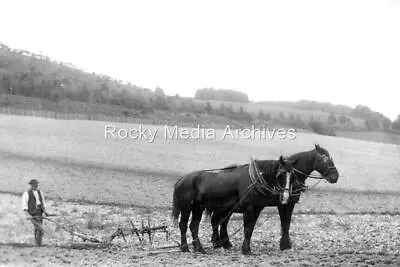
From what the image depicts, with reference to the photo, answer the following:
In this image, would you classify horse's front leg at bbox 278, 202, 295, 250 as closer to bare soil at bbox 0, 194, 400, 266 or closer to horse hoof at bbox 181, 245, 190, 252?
bare soil at bbox 0, 194, 400, 266

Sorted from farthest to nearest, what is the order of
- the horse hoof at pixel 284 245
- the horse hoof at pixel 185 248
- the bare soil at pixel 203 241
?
the horse hoof at pixel 284 245 → the horse hoof at pixel 185 248 → the bare soil at pixel 203 241

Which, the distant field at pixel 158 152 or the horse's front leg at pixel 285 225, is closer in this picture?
the horse's front leg at pixel 285 225

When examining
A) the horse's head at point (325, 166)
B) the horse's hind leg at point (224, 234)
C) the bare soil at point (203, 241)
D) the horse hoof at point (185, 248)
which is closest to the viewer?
the bare soil at point (203, 241)

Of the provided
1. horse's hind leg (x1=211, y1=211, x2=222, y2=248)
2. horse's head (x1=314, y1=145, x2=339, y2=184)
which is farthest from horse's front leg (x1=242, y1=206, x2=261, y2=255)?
horse's head (x1=314, y1=145, x2=339, y2=184)

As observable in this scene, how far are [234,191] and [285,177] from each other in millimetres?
1208

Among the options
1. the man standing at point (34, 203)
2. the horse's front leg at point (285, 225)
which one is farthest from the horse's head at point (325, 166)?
the man standing at point (34, 203)

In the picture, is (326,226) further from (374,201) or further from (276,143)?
(276,143)

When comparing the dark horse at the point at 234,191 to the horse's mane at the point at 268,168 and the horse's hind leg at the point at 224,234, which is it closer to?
the horse's mane at the point at 268,168

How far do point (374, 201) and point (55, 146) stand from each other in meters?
18.4

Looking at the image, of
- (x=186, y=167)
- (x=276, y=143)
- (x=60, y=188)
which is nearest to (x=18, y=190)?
(x=60, y=188)

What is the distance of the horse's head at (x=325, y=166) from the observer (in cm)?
1188

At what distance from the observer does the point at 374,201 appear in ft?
76.4

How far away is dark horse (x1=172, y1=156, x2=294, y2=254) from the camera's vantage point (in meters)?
11.4

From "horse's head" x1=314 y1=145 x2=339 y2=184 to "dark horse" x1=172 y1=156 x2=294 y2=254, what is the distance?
849mm
